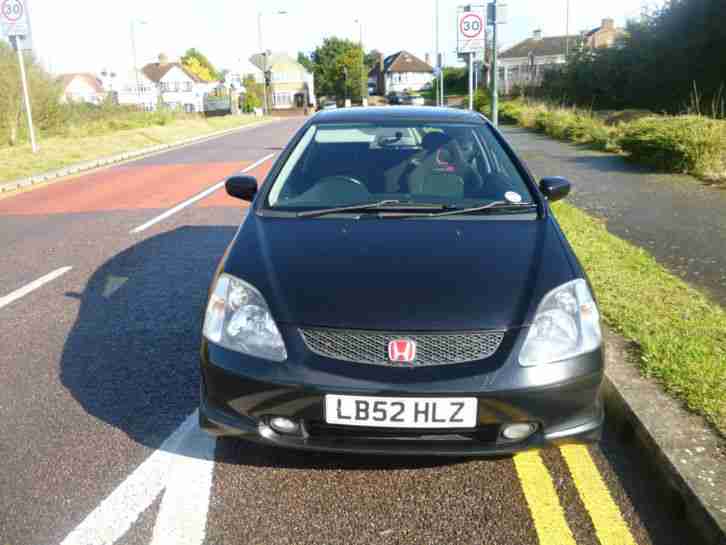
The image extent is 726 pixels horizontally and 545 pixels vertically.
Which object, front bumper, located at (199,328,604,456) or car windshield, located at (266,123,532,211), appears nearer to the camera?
front bumper, located at (199,328,604,456)

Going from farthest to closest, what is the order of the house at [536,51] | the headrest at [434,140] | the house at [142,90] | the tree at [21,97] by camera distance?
the house at [142,90]
the house at [536,51]
the tree at [21,97]
the headrest at [434,140]

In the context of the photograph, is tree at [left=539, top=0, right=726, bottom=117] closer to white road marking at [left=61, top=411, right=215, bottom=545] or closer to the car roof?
the car roof

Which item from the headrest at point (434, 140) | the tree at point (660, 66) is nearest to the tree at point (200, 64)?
the tree at point (660, 66)

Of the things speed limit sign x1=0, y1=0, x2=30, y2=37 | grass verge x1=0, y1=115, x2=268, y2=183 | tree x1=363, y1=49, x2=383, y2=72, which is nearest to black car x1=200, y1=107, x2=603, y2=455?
grass verge x1=0, y1=115, x2=268, y2=183

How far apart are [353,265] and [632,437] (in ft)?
5.13

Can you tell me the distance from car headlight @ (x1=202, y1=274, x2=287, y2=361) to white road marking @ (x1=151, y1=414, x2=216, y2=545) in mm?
626

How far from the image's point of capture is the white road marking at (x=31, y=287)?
19.1 feet

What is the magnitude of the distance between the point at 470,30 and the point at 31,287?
12.8 m

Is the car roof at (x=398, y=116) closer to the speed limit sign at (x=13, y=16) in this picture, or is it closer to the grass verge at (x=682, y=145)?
the grass verge at (x=682, y=145)

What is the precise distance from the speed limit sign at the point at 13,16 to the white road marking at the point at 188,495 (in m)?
17.2

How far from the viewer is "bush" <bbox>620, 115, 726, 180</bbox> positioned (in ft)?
37.7

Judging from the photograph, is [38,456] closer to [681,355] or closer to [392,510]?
[392,510]

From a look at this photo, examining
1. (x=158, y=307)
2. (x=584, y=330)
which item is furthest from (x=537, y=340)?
(x=158, y=307)

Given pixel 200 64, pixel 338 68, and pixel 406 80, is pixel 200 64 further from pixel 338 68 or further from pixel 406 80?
pixel 338 68
